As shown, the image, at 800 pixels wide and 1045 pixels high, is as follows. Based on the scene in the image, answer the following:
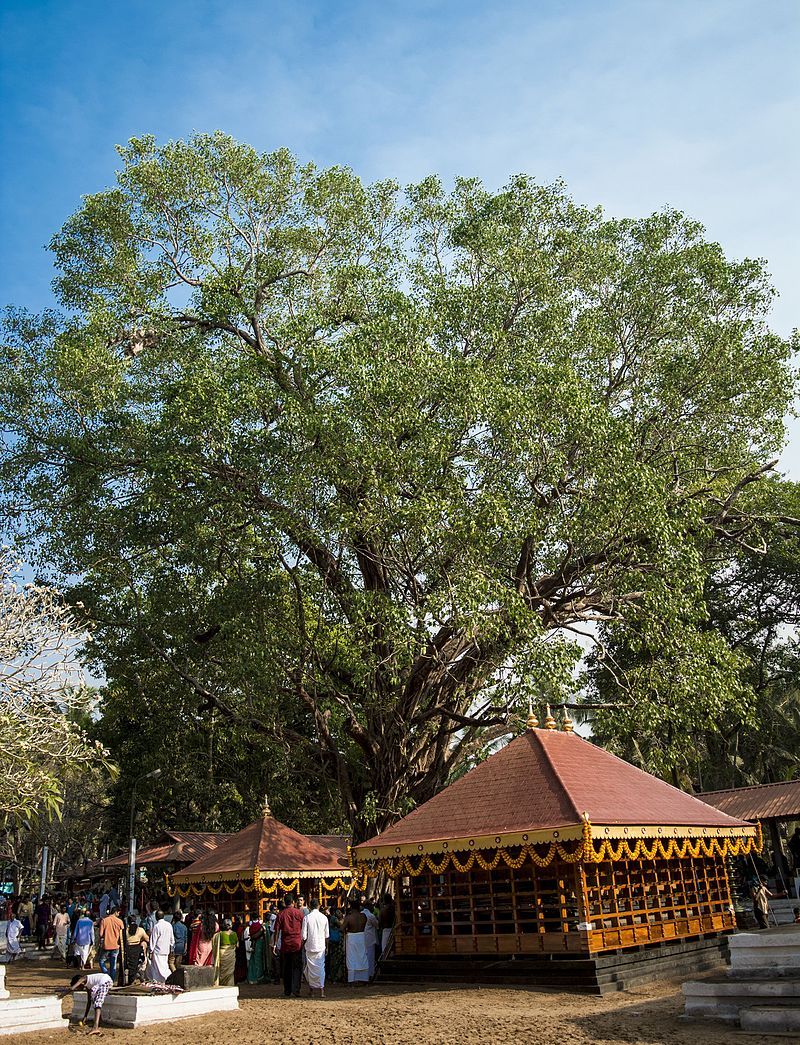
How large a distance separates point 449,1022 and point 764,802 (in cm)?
1374

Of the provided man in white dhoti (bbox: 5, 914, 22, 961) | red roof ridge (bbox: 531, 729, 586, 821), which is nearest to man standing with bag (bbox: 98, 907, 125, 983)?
red roof ridge (bbox: 531, 729, 586, 821)

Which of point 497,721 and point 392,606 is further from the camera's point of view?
point 497,721

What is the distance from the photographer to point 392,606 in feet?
48.9

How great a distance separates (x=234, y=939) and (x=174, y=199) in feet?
49.8

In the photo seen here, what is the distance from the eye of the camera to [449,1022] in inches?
380

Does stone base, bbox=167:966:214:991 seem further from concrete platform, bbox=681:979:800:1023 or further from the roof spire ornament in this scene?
concrete platform, bbox=681:979:800:1023

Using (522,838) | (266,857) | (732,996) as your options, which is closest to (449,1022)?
(522,838)

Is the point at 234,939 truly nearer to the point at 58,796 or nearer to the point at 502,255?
the point at 58,796

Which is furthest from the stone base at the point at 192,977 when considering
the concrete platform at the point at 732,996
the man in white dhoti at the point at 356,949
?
the concrete platform at the point at 732,996

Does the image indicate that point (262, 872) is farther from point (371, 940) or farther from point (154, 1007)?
point (154, 1007)

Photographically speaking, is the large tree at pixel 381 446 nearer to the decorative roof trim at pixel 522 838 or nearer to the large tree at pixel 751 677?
the decorative roof trim at pixel 522 838

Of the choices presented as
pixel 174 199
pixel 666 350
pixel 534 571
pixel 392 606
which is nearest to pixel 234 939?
pixel 392 606

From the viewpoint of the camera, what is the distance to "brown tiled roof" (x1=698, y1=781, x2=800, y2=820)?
792 inches

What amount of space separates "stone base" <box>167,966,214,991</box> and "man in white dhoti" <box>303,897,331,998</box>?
4.89ft
